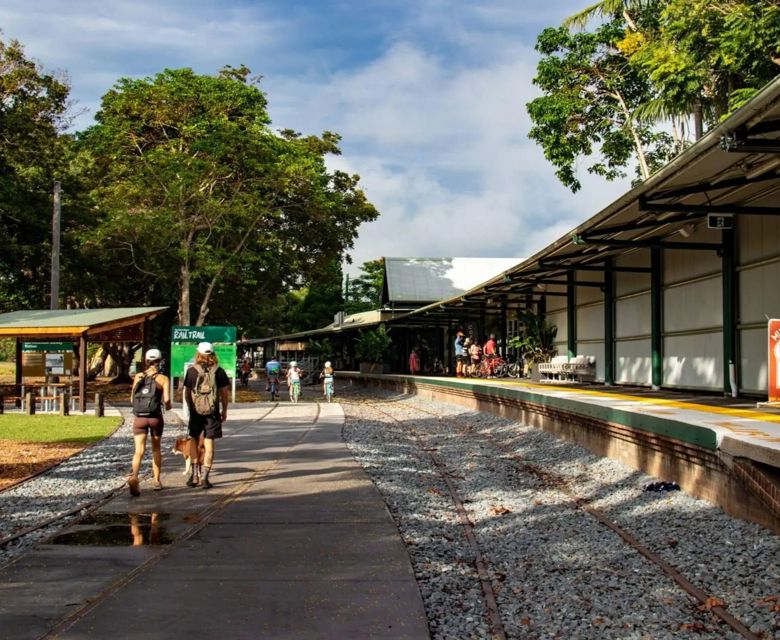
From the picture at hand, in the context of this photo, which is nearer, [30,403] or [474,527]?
[474,527]

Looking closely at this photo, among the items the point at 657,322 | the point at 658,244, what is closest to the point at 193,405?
the point at 658,244

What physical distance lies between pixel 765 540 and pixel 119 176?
29.3 metres

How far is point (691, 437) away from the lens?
877cm

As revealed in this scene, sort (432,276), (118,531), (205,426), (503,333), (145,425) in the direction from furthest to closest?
(432,276), (503,333), (205,426), (145,425), (118,531)

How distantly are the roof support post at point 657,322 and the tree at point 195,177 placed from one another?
15.0 m

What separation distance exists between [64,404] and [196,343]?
3.85 m

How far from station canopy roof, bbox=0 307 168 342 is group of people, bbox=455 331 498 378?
488 inches

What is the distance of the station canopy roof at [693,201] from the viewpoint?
364 inches

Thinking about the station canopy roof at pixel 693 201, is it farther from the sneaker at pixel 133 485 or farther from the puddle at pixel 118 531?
the sneaker at pixel 133 485

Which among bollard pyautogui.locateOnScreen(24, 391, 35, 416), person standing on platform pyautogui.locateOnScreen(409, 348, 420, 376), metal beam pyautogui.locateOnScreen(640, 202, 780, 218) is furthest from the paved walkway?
person standing on platform pyautogui.locateOnScreen(409, 348, 420, 376)

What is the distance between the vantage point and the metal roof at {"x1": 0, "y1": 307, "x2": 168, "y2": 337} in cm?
2159

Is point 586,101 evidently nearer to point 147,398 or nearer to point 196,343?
point 196,343

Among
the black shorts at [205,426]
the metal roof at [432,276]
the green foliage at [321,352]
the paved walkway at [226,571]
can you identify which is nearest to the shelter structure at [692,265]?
the paved walkway at [226,571]

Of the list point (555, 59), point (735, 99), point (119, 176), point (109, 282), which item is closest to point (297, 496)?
point (735, 99)
